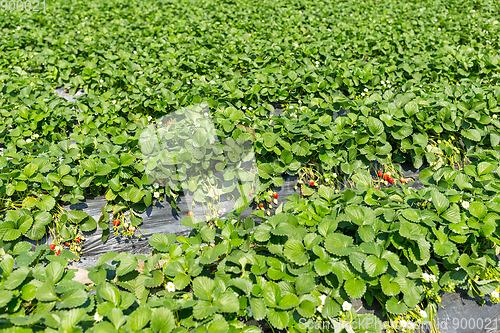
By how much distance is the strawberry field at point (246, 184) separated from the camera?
1776 mm

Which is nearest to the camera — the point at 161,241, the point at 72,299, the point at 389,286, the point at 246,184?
the point at 72,299

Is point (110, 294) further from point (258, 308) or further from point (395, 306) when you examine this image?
point (395, 306)

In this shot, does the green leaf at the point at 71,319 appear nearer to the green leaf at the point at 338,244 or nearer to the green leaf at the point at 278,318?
the green leaf at the point at 278,318

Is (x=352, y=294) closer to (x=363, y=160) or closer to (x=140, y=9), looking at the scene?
(x=363, y=160)

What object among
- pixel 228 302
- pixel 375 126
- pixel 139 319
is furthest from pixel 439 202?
pixel 139 319

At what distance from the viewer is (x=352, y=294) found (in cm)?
180

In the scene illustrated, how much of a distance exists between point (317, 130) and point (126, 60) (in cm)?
299

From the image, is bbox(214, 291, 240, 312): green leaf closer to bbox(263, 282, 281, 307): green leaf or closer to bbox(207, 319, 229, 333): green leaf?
bbox(207, 319, 229, 333): green leaf

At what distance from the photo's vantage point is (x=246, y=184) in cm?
280

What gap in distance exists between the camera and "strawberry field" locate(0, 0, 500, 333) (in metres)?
1.78

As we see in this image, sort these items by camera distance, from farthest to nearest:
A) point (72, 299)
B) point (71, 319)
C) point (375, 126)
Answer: point (375, 126) → point (72, 299) → point (71, 319)

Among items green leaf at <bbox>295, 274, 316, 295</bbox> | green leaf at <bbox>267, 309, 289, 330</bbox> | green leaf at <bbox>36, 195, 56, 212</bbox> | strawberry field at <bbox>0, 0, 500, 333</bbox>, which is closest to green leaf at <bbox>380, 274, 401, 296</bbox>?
strawberry field at <bbox>0, 0, 500, 333</bbox>

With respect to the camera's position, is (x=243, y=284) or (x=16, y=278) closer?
(x=16, y=278)

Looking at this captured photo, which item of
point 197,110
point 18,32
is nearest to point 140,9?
point 18,32
